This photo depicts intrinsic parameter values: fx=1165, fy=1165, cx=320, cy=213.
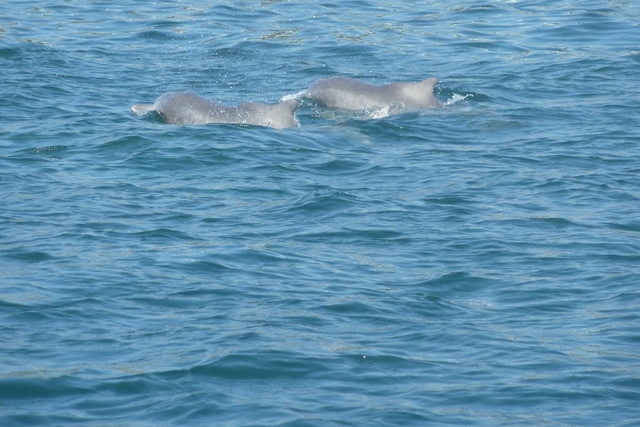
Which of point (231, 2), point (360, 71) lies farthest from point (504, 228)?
point (231, 2)

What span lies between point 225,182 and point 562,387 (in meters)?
6.20

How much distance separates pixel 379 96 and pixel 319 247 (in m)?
5.88

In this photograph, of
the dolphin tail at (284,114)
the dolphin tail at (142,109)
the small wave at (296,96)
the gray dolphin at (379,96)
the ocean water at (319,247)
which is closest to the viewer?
the ocean water at (319,247)

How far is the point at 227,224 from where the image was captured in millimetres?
12539

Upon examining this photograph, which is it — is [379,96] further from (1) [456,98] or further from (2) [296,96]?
(1) [456,98]

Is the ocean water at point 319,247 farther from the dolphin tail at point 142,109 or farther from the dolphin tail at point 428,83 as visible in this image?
the dolphin tail at point 428,83

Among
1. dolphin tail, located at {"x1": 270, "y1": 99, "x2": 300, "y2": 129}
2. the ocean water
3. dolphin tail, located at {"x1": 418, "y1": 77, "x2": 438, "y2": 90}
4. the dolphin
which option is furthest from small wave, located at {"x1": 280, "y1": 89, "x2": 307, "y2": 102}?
dolphin tail, located at {"x1": 418, "y1": 77, "x2": 438, "y2": 90}

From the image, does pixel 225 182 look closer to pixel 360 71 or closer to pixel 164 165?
pixel 164 165

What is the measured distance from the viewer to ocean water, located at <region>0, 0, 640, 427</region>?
28.6ft

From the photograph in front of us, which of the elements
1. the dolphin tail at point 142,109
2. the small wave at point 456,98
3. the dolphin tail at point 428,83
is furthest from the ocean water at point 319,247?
the dolphin tail at point 428,83

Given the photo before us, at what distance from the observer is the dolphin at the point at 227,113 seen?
16.4 m

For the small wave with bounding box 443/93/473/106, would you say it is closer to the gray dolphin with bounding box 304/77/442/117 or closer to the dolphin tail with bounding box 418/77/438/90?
the gray dolphin with bounding box 304/77/442/117

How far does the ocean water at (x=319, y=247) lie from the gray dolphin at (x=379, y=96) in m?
0.29

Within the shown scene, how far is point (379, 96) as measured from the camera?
17328 millimetres
